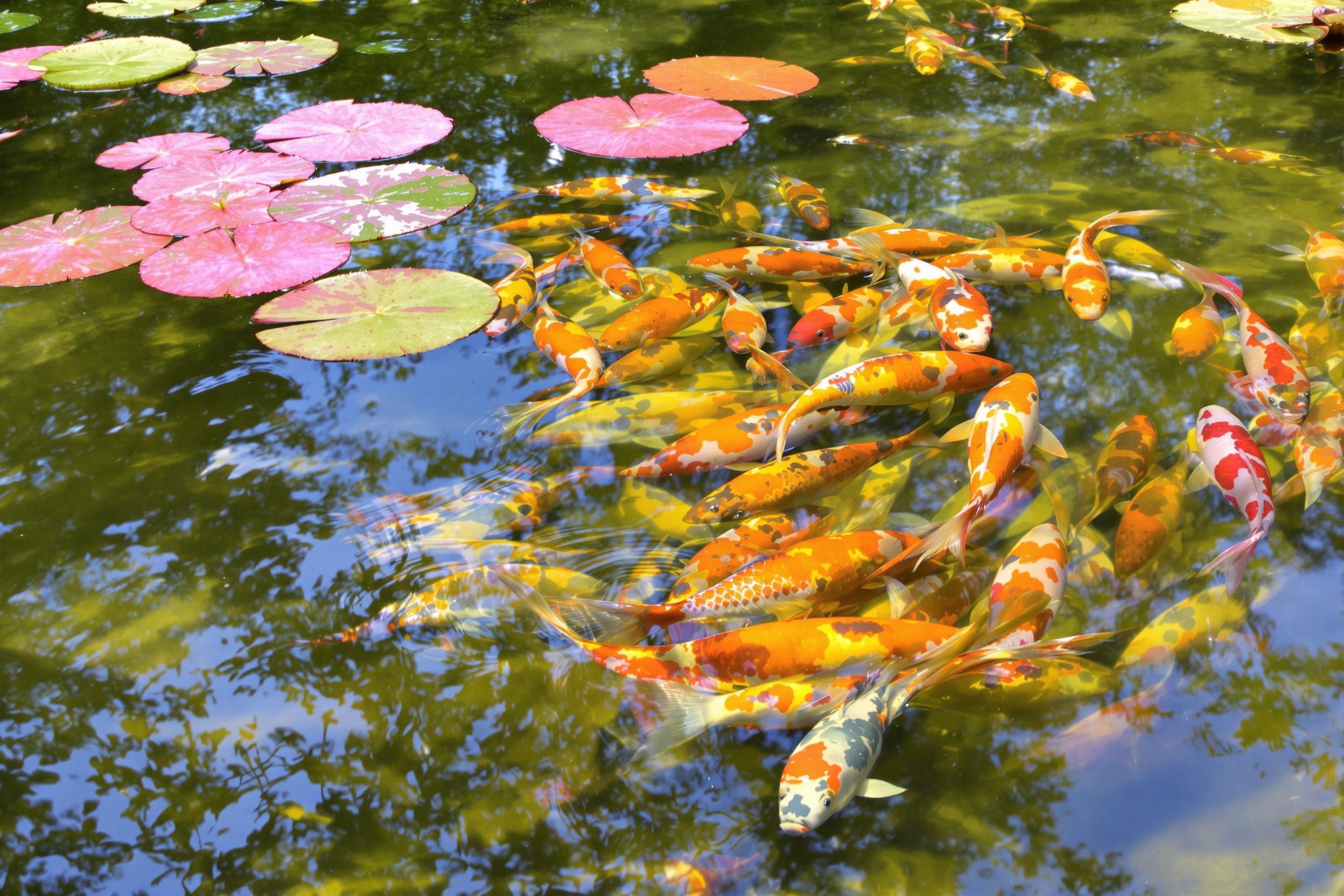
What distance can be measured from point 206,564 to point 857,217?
2.26m

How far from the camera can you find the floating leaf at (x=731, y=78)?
4.03m

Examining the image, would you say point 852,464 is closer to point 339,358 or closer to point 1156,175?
point 339,358

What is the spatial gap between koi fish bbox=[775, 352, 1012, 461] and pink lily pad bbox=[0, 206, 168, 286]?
2311 millimetres

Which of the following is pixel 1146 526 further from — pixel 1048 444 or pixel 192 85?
pixel 192 85

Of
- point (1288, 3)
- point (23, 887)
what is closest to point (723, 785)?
point (23, 887)

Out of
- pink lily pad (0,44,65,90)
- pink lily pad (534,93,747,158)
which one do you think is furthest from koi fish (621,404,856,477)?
pink lily pad (0,44,65,90)

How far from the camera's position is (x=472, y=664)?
1.77 metres

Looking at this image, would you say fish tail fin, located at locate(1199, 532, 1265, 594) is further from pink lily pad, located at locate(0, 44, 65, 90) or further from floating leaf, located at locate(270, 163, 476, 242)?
pink lily pad, located at locate(0, 44, 65, 90)

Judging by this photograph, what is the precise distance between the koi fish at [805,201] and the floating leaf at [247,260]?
152 cm

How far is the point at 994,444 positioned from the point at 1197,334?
0.88 metres

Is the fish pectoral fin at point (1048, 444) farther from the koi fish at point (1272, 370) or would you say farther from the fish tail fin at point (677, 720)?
the fish tail fin at point (677, 720)

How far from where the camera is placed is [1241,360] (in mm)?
2387

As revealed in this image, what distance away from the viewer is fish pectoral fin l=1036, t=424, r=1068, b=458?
2.07 m

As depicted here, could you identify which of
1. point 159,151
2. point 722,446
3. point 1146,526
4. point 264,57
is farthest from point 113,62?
point 1146,526
